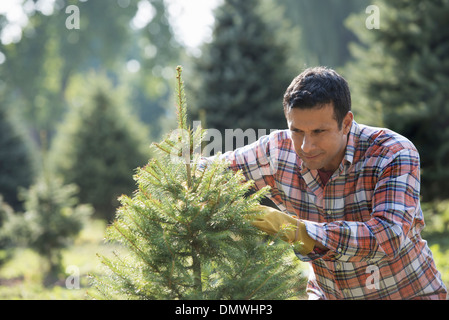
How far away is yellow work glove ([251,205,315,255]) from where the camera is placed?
1.92m

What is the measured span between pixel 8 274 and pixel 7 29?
20637mm

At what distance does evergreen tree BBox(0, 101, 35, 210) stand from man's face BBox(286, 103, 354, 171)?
9.11m

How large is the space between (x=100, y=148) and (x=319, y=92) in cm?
862

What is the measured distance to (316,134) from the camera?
7.02 ft

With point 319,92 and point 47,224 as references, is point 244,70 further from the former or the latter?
point 319,92

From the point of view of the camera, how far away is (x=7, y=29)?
2398cm

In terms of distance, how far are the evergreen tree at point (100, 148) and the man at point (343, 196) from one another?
771 centimetres
